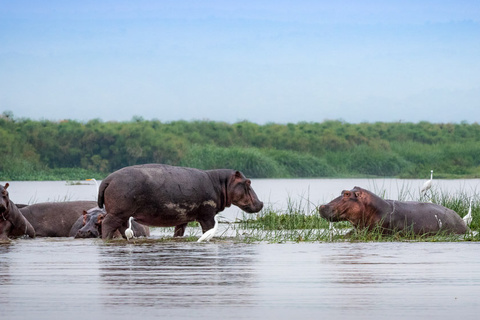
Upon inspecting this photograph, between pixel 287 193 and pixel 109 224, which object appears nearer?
pixel 109 224

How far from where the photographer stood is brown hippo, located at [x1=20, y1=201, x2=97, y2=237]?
13.1 metres

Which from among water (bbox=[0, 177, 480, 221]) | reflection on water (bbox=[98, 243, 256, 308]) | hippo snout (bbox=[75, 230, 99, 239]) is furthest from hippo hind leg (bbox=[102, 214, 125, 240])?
water (bbox=[0, 177, 480, 221])

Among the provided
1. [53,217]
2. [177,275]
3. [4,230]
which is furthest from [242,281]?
[53,217]

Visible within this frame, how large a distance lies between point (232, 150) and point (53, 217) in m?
28.1

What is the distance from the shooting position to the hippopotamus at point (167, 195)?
446 inches

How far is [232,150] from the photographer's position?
41.2m

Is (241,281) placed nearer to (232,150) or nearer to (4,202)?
(4,202)

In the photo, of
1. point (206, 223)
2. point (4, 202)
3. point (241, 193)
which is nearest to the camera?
point (4, 202)

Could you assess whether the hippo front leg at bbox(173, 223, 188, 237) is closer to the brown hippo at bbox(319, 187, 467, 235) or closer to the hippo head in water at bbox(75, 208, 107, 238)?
the hippo head in water at bbox(75, 208, 107, 238)

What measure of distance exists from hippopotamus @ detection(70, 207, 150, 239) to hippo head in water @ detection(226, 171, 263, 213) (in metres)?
1.20

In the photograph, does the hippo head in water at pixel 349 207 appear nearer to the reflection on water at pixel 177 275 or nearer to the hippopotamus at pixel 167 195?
the hippopotamus at pixel 167 195

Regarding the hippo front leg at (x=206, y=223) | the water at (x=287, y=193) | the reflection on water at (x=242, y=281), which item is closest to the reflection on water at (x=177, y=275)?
the reflection on water at (x=242, y=281)

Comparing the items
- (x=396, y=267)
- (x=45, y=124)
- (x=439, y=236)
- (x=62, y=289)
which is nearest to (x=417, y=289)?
(x=396, y=267)

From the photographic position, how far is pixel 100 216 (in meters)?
12.1
